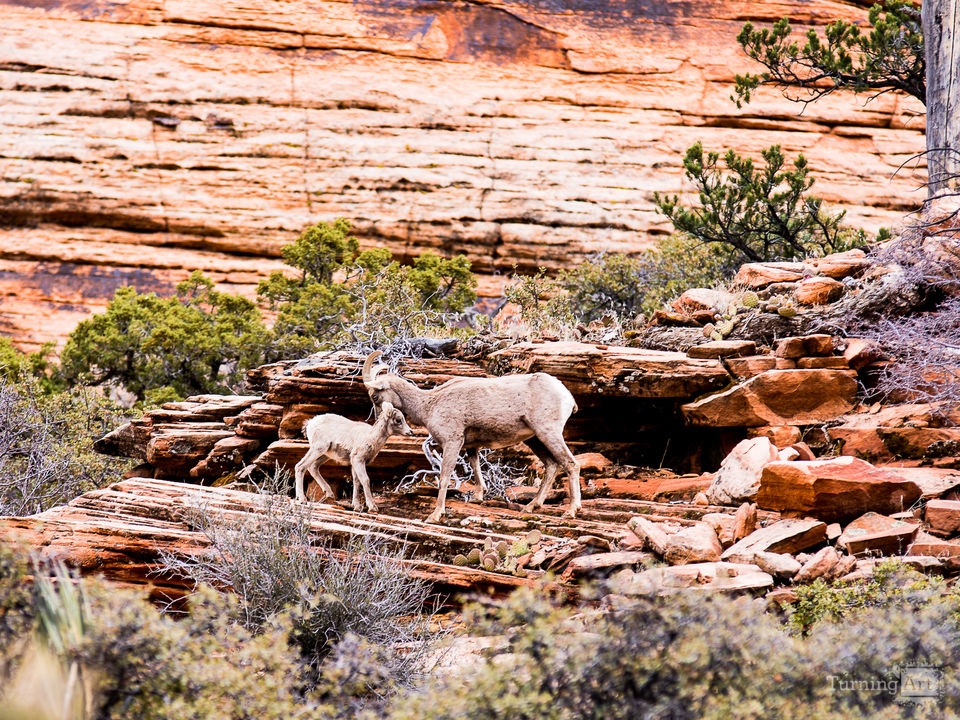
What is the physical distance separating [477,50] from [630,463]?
21.0 m

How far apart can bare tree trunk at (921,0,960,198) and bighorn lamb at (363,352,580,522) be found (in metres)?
8.16

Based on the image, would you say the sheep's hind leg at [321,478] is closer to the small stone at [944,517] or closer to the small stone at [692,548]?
the small stone at [692,548]

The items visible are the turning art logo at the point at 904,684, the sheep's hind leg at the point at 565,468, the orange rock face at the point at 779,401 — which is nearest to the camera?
the turning art logo at the point at 904,684

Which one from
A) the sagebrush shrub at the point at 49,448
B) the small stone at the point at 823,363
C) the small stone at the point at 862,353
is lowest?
the sagebrush shrub at the point at 49,448

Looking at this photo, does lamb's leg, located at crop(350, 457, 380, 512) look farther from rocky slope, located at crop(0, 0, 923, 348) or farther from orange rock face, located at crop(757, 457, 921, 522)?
rocky slope, located at crop(0, 0, 923, 348)

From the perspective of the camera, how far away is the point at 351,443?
312 inches

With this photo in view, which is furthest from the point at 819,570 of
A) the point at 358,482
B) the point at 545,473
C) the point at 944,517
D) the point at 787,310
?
the point at 787,310

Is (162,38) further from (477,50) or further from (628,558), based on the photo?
(628,558)

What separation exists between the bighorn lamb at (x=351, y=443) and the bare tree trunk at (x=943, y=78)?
929cm

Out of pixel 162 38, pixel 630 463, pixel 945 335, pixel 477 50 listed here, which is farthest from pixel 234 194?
pixel 945 335

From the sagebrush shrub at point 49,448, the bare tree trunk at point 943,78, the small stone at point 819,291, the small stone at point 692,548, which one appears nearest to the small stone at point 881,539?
the small stone at point 692,548

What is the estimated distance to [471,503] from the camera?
807cm

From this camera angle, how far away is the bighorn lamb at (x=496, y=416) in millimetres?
7594

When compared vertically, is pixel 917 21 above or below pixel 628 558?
above
